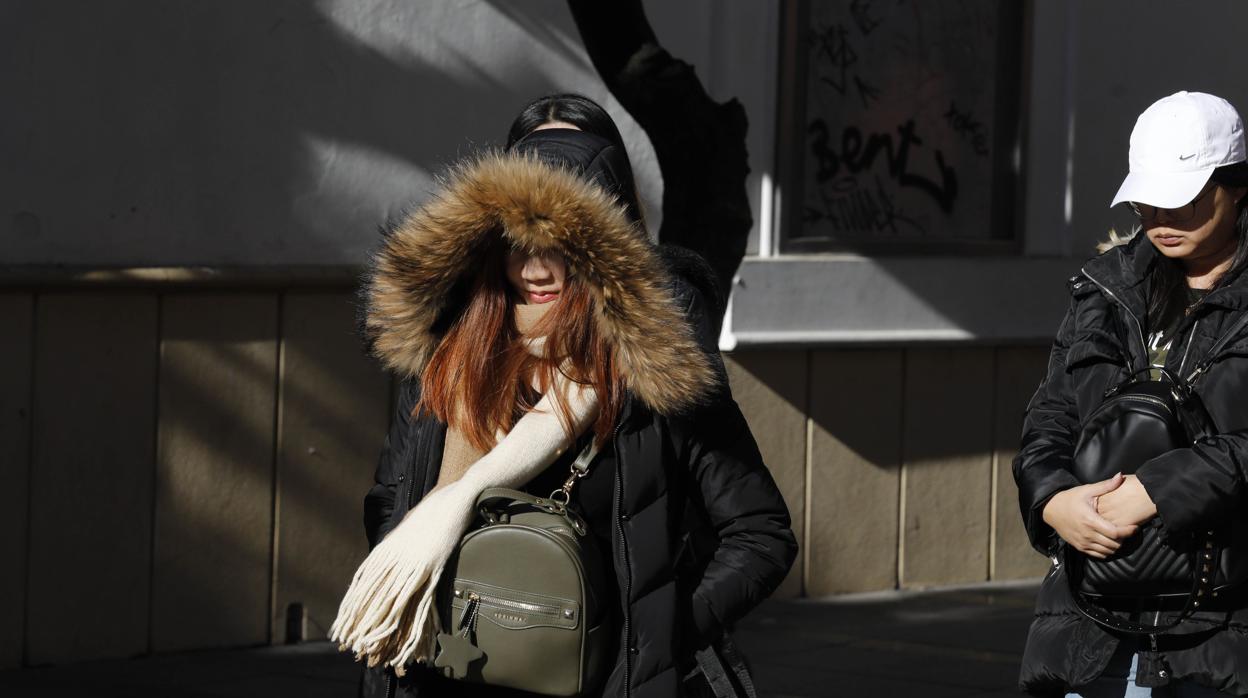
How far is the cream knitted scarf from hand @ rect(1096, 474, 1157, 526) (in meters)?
0.99

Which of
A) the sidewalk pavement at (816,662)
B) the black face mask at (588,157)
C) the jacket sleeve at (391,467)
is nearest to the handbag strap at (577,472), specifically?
the jacket sleeve at (391,467)

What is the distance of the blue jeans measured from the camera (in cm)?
366

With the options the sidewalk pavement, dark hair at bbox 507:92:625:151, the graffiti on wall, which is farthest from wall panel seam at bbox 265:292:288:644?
dark hair at bbox 507:92:625:151

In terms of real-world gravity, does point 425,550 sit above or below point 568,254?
below

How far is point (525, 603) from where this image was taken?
10.6 feet

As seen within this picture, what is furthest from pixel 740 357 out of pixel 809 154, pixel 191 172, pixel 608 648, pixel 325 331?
pixel 608 648

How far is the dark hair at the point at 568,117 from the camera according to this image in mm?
3779

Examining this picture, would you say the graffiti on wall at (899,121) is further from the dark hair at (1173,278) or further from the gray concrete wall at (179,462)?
the dark hair at (1173,278)

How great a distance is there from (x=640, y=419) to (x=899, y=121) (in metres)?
6.18

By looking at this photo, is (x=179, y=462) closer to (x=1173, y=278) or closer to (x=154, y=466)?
(x=154, y=466)

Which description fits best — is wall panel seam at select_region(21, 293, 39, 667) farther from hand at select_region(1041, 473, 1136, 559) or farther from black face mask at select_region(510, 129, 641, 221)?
hand at select_region(1041, 473, 1136, 559)

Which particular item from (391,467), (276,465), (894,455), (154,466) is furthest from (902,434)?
(391,467)

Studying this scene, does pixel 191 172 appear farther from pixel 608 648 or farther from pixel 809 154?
pixel 608 648

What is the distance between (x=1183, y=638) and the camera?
3641 millimetres
